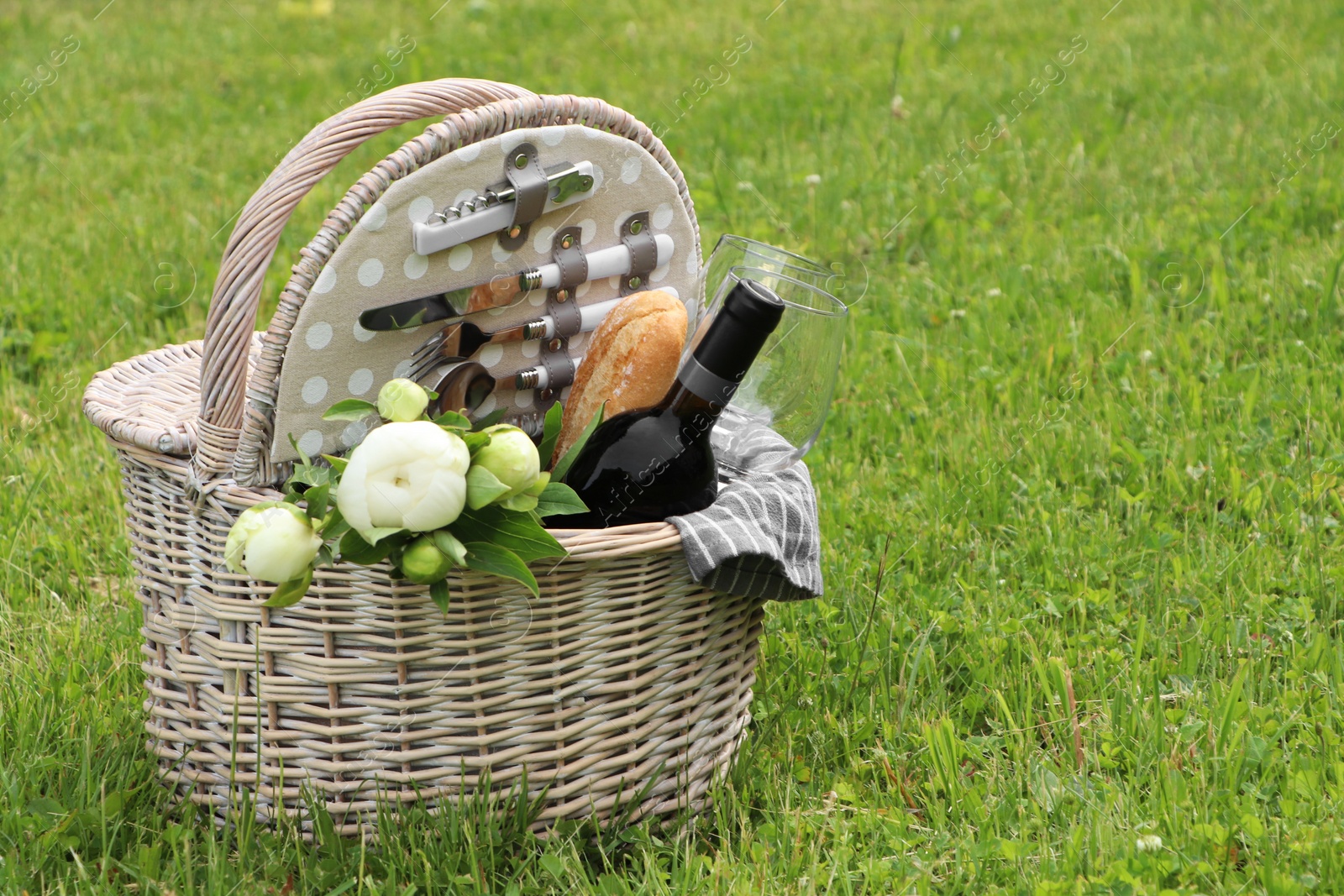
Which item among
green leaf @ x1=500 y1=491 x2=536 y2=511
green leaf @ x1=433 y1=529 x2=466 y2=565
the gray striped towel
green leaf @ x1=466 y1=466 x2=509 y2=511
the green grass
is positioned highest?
green leaf @ x1=466 y1=466 x2=509 y2=511

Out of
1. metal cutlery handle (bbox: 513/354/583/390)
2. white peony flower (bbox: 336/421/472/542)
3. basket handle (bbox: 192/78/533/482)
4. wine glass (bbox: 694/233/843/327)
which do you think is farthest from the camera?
metal cutlery handle (bbox: 513/354/583/390)

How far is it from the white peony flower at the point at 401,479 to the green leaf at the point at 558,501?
167 millimetres

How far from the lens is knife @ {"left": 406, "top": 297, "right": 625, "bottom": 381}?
1818 mm

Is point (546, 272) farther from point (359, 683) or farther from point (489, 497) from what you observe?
point (359, 683)

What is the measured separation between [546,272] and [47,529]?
149cm

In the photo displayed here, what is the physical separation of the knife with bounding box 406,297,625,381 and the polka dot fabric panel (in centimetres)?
2

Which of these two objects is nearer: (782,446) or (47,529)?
(782,446)

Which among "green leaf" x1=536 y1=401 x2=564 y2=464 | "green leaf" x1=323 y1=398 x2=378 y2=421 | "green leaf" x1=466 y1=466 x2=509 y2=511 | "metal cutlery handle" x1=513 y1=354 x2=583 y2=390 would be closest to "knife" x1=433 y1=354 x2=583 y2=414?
"metal cutlery handle" x1=513 y1=354 x2=583 y2=390

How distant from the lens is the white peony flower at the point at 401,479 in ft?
4.61

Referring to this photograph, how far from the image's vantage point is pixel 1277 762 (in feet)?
5.99

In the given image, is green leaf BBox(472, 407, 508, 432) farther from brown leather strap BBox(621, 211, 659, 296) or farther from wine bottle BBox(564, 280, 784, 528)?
brown leather strap BBox(621, 211, 659, 296)

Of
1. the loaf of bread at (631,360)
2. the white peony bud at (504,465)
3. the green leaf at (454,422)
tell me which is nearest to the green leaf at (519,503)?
the white peony bud at (504,465)

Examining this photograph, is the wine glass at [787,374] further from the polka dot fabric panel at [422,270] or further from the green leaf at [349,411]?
the green leaf at [349,411]

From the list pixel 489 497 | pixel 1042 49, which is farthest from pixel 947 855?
pixel 1042 49
